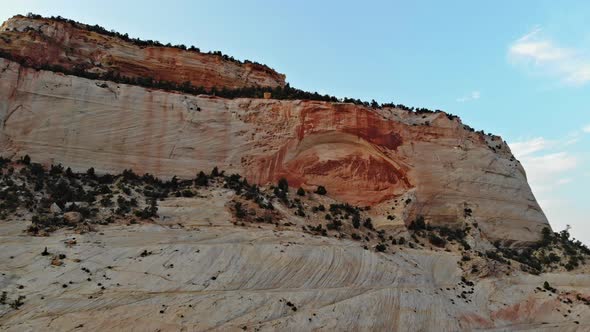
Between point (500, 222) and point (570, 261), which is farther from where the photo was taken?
point (500, 222)

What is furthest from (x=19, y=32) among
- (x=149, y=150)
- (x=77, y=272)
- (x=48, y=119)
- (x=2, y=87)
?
(x=77, y=272)

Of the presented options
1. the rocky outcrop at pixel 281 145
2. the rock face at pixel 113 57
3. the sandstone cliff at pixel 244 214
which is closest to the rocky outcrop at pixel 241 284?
the sandstone cliff at pixel 244 214

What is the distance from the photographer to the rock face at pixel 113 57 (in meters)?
36.4

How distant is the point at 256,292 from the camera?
21.6 meters

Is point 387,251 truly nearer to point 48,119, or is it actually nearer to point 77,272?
point 77,272

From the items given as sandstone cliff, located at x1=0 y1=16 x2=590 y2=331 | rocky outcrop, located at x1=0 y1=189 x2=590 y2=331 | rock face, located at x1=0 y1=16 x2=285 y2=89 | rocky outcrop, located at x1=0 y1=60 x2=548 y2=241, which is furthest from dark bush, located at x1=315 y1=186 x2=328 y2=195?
rock face, located at x1=0 y1=16 x2=285 y2=89

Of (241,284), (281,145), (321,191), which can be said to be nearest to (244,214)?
(241,284)

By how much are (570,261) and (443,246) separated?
7981mm

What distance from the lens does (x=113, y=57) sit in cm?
3956

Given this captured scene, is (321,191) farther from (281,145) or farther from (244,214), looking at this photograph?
(244,214)

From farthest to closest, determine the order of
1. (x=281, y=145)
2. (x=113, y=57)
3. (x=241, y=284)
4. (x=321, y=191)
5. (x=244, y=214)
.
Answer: (x=113, y=57), (x=281, y=145), (x=321, y=191), (x=244, y=214), (x=241, y=284)

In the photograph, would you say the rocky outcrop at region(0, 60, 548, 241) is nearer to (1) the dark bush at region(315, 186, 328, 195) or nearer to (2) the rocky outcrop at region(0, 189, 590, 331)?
(1) the dark bush at region(315, 186, 328, 195)

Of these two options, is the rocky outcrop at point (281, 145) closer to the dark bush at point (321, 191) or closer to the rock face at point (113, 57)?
the dark bush at point (321, 191)

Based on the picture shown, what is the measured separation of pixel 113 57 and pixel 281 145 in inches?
567
